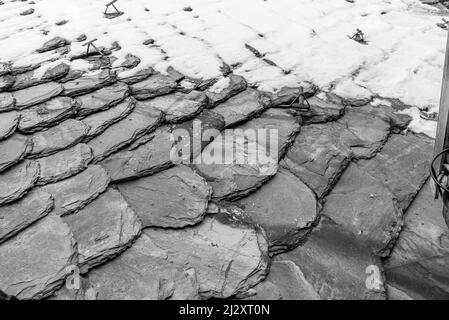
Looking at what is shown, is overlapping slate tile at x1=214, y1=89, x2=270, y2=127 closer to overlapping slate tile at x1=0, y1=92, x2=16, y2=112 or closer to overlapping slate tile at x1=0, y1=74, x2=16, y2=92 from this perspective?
overlapping slate tile at x1=0, y1=92, x2=16, y2=112

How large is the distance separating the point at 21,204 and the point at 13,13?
289 cm

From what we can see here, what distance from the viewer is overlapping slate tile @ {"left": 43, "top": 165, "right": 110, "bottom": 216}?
1.71 meters

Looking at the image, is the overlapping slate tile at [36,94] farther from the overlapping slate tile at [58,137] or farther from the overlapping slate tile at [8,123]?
the overlapping slate tile at [58,137]

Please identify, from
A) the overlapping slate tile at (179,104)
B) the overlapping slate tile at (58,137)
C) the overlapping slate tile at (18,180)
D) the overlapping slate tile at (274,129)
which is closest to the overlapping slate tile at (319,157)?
the overlapping slate tile at (274,129)

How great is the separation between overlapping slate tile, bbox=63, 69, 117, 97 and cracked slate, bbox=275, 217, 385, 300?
1.78 metres

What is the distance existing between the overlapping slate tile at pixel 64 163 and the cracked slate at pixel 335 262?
113 cm

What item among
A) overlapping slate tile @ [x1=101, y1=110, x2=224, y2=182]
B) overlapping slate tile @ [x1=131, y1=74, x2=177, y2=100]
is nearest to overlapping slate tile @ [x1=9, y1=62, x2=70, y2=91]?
overlapping slate tile @ [x1=131, y1=74, x2=177, y2=100]

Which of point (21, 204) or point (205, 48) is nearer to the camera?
point (21, 204)

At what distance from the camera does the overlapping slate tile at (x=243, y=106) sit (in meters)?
2.30

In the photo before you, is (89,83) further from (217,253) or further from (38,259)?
(217,253)

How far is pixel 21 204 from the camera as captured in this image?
1714 millimetres

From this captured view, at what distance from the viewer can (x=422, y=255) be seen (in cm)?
155
